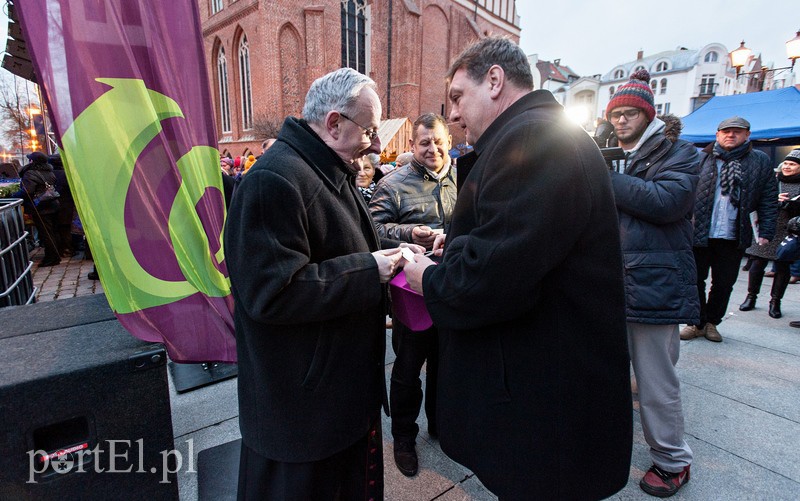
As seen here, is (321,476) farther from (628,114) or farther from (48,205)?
(48,205)

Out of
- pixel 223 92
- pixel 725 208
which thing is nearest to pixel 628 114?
pixel 725 208

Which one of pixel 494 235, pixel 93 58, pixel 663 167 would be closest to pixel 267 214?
A: pixel 494 235

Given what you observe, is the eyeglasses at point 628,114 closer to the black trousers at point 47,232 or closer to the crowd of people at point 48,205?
the crowd of people at point 48,205

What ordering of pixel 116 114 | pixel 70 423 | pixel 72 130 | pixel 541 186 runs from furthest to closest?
1. pixel 116 114
2. pixel 72 130
3. pixel 70 423
4. pixel 541 186

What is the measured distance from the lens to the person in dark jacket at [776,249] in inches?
190

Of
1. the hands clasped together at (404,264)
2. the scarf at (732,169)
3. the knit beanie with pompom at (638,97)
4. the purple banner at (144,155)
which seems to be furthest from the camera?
the scarf at (732,169)

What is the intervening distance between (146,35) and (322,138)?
165 centimetres

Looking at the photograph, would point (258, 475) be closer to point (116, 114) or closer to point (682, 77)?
point (116, 114)

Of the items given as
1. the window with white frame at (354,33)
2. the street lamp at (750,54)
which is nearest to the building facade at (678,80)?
the window with white frame at (354,33)

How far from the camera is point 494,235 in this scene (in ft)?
3.68

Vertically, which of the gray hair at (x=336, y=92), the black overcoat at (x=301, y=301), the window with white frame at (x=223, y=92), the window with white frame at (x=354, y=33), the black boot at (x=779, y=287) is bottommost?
the black boot at (x=779, y=287)

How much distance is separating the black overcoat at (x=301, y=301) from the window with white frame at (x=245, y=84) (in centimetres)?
2321

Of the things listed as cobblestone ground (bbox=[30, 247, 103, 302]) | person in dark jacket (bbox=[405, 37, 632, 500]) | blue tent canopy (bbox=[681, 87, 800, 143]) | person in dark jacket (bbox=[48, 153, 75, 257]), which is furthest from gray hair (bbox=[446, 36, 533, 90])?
blue tent canopy (bbox=[681, 87, 800, 143])

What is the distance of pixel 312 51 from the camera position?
20.6 meters
